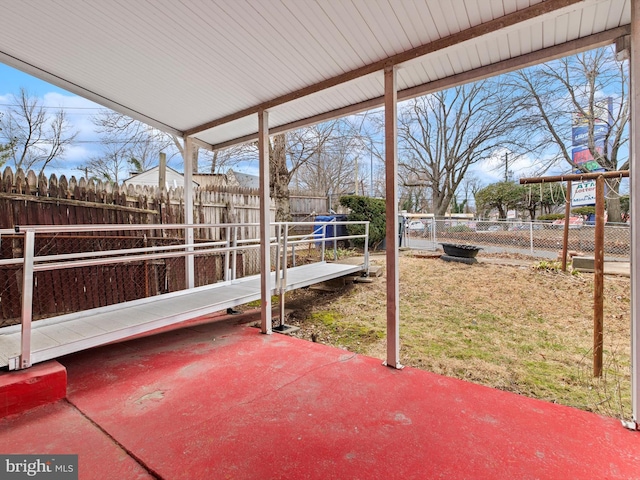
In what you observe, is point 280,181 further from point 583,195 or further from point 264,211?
point 583,195

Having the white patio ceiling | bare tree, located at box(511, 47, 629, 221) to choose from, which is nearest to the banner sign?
bare tree, located at box(511, 47, 629, 221)

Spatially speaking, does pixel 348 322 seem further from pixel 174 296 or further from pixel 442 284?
pixel 442 284

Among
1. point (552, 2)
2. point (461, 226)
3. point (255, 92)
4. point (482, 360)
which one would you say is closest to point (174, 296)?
point (255, 92)

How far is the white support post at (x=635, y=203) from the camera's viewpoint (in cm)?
170

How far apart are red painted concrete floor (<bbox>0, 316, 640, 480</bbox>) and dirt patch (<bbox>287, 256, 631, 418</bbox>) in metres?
0.89

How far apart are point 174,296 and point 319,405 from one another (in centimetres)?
252

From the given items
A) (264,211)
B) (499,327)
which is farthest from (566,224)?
(264,211)

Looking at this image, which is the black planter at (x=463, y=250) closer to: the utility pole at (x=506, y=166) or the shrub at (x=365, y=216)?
the shrub at (x=365, y=216)

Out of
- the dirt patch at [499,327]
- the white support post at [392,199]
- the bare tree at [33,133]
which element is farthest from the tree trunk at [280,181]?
the bare tree at [33,133]

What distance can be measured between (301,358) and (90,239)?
10.9ft

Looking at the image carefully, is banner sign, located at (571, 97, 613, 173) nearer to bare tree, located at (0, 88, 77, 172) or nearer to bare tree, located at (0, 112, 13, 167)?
bare tree, located at (0, 88, 77, 172)

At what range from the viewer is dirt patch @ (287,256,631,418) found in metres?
2.91

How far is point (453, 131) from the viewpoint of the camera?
53.0ft

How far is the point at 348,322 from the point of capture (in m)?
4.49
